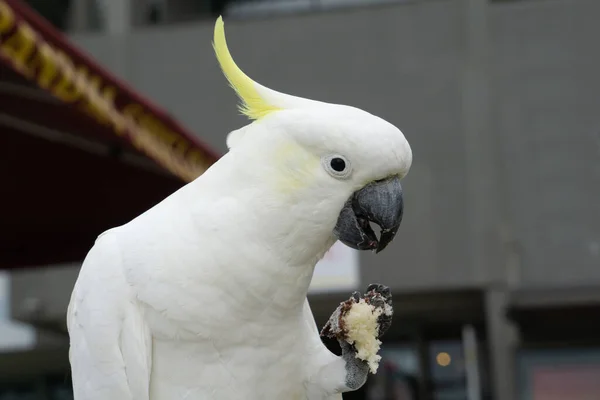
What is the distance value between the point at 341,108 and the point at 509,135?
4.75 meters

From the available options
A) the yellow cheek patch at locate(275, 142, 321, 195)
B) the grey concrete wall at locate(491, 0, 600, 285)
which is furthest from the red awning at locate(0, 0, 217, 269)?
the grey concrete wall at locate(491, 0, 600, 285)

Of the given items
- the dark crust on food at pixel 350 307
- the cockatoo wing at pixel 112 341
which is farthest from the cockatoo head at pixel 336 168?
the cockatoo wing at pixel 112 341

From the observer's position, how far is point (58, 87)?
9.37ft

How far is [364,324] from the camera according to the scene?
1.52 meters

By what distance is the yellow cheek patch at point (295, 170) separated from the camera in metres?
1.46

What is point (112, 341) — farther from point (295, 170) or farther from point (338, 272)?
point (338, 272)

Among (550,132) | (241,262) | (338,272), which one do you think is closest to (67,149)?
(241,262)

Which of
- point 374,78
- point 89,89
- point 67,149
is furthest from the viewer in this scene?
point 374,78

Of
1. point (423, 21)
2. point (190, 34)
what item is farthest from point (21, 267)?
point (423, 21)

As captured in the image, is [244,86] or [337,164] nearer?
[337,164]

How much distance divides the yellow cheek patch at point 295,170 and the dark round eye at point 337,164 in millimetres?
26

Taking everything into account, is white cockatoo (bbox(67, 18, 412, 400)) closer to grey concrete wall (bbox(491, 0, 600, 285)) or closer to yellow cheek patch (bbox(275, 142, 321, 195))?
yellow cheek patch (bbox(275, 142, 321, 195))

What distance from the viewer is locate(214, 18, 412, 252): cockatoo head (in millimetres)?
1456

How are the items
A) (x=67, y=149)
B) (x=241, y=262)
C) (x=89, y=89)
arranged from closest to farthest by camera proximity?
1. (x=241, y=262)
2. (x=89, y=89)
3. (x=67, y=149)
